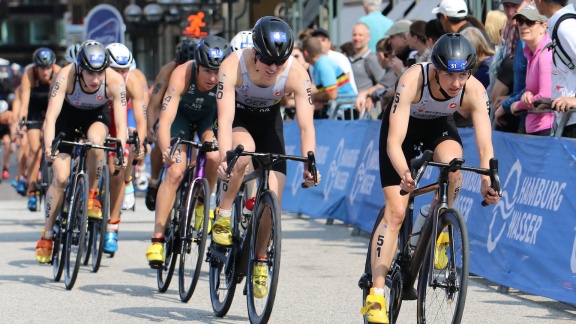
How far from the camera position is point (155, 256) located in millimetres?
10078

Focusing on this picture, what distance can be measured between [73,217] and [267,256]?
292cm

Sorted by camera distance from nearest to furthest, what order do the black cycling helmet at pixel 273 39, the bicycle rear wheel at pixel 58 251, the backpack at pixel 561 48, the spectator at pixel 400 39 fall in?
the black cycling helmet at pixel 273 39, the backpack at pixel 561 48, the bicycle rear wheel at pixel 58 251, the spectator at pixel 400 39

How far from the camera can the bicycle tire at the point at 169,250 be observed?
10062 mm

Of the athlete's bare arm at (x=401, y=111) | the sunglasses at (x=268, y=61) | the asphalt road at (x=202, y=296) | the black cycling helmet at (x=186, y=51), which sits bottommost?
the asphalt road at (x=202, y=296)

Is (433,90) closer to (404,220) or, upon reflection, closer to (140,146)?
(404,220)

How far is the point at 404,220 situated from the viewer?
7.88 m

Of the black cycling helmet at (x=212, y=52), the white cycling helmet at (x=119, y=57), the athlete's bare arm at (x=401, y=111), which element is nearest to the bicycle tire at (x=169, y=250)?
the black cycling helmet at (x=212, y=52)

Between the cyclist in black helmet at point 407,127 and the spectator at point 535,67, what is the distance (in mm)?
2534

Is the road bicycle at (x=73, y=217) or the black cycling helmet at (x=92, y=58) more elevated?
the black cycling helmet at (x=92, y=58)

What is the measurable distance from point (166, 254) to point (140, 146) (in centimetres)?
144

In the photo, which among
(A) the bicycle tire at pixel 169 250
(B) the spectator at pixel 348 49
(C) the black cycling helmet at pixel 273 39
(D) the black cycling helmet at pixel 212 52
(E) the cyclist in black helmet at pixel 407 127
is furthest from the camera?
(B) the spectator at pixel 348 49

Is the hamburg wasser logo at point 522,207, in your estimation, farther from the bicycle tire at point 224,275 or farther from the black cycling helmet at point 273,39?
the black cycling helmet at point 273,39

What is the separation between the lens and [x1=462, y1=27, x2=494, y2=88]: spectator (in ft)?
38.1

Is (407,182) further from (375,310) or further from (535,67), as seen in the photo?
(535,67)
